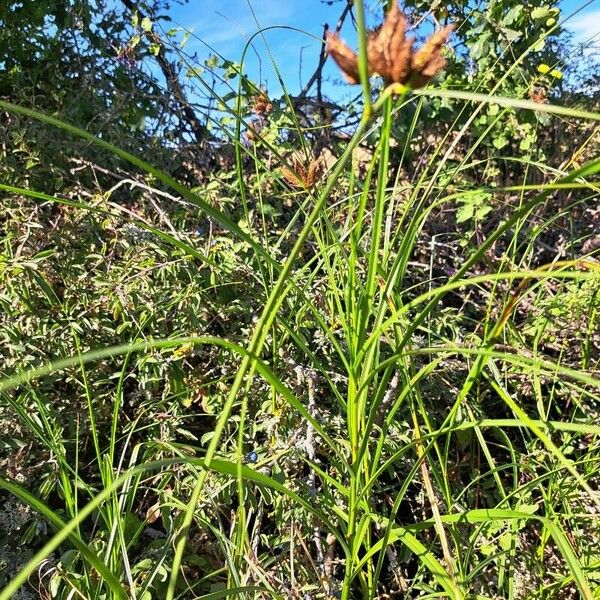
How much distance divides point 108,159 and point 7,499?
109cm

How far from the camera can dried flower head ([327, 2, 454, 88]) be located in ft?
1.43

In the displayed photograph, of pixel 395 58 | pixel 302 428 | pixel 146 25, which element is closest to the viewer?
pixel 395 58

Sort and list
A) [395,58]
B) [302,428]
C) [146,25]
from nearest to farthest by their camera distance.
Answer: [395,58] → [302,428] → [146,25]

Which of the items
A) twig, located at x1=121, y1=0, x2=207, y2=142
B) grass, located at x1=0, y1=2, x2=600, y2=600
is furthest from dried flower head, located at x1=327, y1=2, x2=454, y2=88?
twig, located at x1=121, y1=0, x2=207, y2=142

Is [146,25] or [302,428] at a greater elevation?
[146,25]

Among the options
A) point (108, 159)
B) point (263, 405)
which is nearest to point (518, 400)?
point (263, 405)

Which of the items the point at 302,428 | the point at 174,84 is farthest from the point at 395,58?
the point at 174,84

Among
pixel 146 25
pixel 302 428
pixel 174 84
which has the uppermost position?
pixel 146 25

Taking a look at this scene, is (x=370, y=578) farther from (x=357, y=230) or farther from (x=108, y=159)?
(x=108, y=159)

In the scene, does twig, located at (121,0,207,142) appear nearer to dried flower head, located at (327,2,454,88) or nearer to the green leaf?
the green leaf

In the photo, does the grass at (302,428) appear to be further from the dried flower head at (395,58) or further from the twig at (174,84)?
the twig at (174,84)

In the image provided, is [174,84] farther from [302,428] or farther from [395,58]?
[395,58]

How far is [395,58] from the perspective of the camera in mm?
436

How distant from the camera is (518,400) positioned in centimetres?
140
